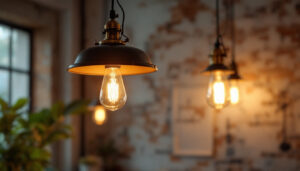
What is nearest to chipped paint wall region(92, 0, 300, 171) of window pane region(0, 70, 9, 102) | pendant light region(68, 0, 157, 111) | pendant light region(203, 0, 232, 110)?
window pane region(0, 70, 9, 102)

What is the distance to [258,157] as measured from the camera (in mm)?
3945

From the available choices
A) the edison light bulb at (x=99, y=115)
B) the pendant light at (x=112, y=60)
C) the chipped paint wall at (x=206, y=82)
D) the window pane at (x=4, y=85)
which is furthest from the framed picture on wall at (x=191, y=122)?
the pendant light at (x=112, y=60)

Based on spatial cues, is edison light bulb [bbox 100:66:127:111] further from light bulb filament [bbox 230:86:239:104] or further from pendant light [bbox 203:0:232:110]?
light bulb filament [bbox 230:86:239:104]

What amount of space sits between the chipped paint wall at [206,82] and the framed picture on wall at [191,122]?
Answer: 0.07 metres

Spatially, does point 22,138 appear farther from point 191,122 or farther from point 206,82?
point 206,82

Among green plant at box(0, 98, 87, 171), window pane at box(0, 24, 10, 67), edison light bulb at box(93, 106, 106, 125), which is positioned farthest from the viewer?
window pane at box(0, 24, 10, 67)

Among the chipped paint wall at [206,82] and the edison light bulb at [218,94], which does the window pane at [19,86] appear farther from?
the edison light bulb at [218,94]

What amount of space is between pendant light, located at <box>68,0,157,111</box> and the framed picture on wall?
9.74ft

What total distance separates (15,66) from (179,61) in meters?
2.09

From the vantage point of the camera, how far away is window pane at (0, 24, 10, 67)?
4.00 meters

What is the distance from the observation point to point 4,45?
4.04 m

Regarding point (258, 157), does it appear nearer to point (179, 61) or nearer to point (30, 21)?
point (179, 61)

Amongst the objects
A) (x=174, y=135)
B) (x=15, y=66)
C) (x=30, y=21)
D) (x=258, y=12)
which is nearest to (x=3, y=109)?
(x=15, y=66)

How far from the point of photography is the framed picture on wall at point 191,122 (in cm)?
420
